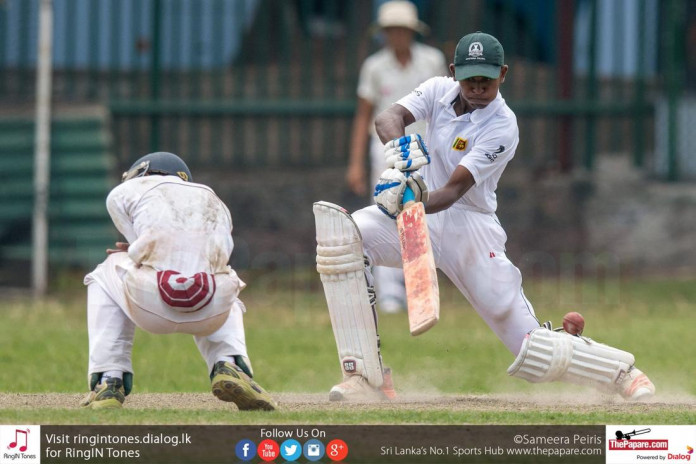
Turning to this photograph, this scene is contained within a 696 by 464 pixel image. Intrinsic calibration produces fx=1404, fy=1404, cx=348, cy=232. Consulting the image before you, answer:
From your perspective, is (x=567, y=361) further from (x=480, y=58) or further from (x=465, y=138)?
(x=480, y=58)

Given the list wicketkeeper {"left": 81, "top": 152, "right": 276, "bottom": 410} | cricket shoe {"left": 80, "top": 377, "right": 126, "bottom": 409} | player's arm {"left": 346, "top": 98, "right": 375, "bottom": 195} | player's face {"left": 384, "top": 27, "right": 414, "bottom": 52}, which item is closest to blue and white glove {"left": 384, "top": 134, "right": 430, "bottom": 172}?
wicketkeeper {"left": 81, "top": 152, "right": 276, "bottom": 410}

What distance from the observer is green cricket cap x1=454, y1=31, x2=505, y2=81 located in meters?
6.48

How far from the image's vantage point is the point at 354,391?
655 cm

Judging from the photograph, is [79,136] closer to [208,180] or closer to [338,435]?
[208,180]

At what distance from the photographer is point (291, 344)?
1012 centimetres

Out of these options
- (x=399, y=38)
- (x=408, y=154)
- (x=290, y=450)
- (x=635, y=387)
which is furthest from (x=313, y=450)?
(x=399, y=38)

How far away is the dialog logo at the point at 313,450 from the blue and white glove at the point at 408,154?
5.24 ft

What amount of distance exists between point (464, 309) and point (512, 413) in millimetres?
5863

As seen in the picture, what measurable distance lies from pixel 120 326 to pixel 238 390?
0.66 metres

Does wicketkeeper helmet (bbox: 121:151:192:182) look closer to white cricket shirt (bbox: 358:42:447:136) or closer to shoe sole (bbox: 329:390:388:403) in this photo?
shoe sole (bbox: 329:390:388:403)

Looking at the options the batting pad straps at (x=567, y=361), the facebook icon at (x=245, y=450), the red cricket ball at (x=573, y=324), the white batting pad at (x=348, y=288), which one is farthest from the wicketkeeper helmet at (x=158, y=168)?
the red cricket ball at (x=573, y=324)

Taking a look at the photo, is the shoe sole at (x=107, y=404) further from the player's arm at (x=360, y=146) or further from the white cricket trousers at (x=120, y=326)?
the player's arm at (x=360, y=146)

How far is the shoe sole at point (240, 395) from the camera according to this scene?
19.7ft

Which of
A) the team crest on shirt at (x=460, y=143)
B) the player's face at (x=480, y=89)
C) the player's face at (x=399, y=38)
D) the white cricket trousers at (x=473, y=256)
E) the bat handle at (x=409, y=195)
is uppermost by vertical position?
the player's face at (x=399, y=38)
